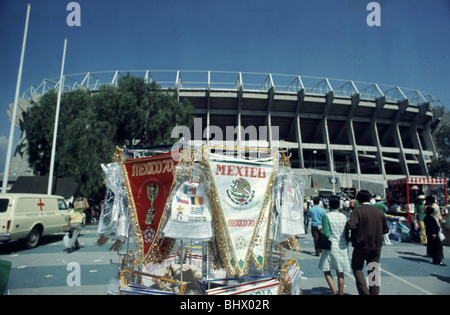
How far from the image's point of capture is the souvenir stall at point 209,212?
10.2ft

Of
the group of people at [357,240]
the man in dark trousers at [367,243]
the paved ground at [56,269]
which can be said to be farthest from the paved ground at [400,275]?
the paved ground at [56,269]

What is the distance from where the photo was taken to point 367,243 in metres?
3.83

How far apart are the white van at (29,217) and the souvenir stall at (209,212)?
6.79m

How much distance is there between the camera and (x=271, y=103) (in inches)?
1214

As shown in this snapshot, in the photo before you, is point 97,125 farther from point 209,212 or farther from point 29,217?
point 209,212

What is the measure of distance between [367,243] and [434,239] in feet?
15.1

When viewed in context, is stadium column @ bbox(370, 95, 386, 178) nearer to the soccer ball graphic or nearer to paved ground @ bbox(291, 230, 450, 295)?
paved ground @ bbox(291, 230, 450, 295)

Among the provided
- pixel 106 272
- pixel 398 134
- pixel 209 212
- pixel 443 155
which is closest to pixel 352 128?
pixel 398 134

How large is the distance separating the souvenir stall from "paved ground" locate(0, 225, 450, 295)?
0.83 meters

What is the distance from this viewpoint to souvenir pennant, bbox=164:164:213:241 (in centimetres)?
300

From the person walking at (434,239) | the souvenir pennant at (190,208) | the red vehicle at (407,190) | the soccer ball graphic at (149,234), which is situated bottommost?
the person walking at (434,239)

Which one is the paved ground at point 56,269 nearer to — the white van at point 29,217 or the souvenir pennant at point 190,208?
the white van at point 29,217
